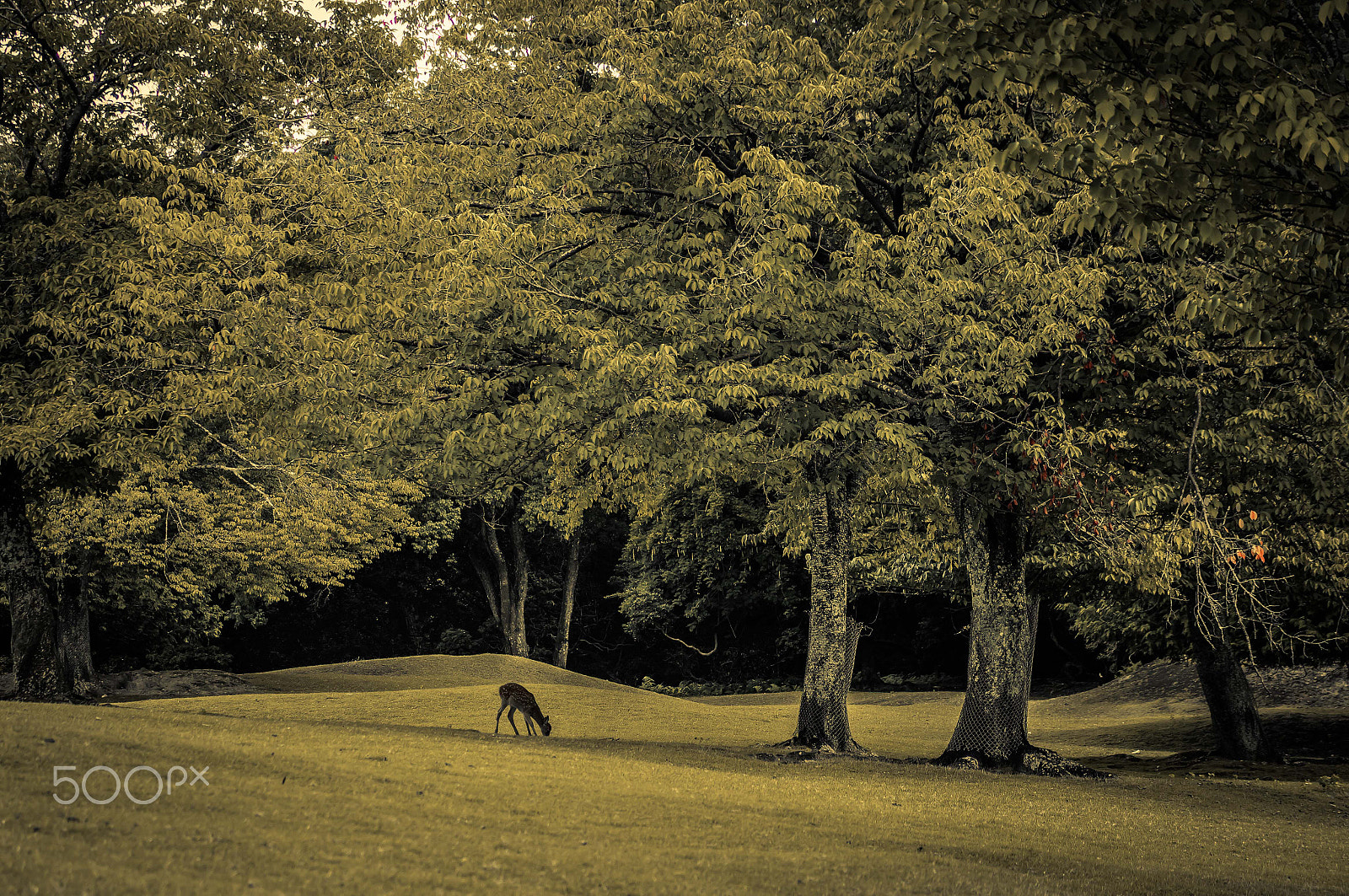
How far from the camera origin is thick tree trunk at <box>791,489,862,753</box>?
20016mm

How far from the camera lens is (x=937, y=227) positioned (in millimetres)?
15914

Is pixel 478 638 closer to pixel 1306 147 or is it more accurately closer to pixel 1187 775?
pixel 1187 775

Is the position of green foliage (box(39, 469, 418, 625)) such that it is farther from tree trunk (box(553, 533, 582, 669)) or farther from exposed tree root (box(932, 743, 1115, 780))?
exposed tree root (box(932, 743, 1115, 780))

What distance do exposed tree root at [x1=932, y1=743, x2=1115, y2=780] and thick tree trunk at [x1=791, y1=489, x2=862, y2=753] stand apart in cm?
213

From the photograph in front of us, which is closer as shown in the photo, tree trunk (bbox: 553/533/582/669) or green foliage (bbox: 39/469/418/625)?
green foliage (bbox: 39/469/418/625)

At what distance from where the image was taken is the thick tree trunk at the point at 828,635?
20.0 meters

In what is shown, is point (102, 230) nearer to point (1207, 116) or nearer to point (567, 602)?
point (1207, 116)

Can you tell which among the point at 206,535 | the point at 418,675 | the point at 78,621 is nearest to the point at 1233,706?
the point at 418,675

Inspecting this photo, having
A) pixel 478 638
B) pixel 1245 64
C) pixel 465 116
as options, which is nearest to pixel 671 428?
pixel 465 116

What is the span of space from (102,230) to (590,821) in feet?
51.6

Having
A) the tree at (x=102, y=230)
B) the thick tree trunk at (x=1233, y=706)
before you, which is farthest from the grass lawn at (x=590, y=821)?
the tree at (x=102, y=230)

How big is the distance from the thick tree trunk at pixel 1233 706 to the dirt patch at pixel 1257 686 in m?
4.79

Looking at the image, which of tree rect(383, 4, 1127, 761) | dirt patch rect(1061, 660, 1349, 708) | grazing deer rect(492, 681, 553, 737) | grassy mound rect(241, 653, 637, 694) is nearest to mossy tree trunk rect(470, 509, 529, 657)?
grassy mound rect(241, 653, 637, 694)

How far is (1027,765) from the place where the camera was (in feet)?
62.2
